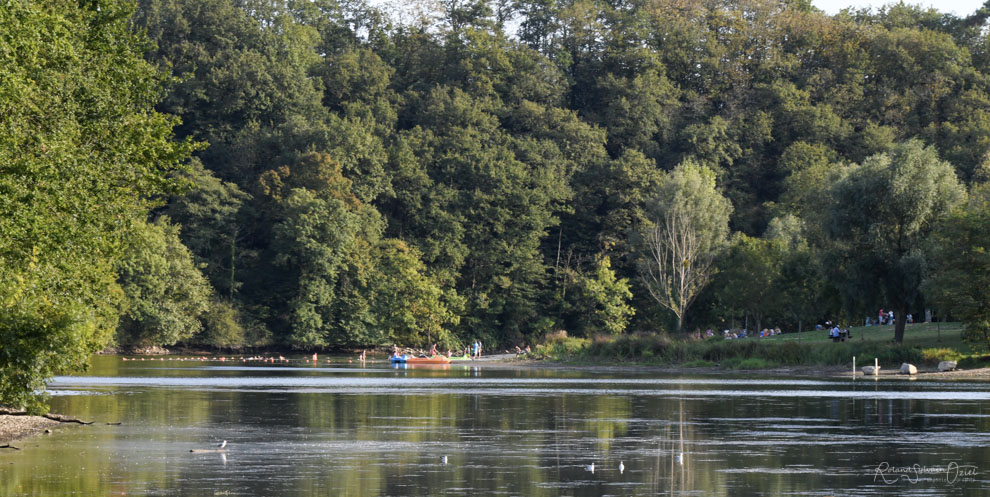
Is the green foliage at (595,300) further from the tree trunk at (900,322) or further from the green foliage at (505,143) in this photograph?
the tree trunk at (900,322)

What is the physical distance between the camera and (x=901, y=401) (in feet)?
142

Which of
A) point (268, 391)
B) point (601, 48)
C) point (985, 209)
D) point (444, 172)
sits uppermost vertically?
point (601, 48)

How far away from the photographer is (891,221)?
69000 mm

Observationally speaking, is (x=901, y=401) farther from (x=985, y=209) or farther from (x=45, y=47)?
(x=45, y=47)

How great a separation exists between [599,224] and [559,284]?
7.73 m

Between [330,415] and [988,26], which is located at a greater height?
[988,26]

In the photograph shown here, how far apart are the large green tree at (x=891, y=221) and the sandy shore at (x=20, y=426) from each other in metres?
48.5

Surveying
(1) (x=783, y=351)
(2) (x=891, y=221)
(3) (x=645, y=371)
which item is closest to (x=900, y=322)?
(2) (x=891, y=221)

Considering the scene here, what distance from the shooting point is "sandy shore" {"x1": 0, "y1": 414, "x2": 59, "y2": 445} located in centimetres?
2921

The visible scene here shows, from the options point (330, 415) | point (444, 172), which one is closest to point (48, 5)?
point (330, 415)

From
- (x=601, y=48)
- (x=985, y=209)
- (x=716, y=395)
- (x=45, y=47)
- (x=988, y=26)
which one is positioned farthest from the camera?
(x=601, y=48)

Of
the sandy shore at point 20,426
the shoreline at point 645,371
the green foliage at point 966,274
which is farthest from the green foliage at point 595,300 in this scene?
the sandy shore at point 20,426

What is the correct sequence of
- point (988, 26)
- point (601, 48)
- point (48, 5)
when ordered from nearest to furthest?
1. point (48, 5)
2. point (988, 26)
3. point (601, 48)

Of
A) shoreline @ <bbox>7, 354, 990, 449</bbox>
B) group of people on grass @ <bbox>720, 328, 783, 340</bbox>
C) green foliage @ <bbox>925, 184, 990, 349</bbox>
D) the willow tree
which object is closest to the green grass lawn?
green foliage @ <bbox>925, 184, 990, 349</bbox>
